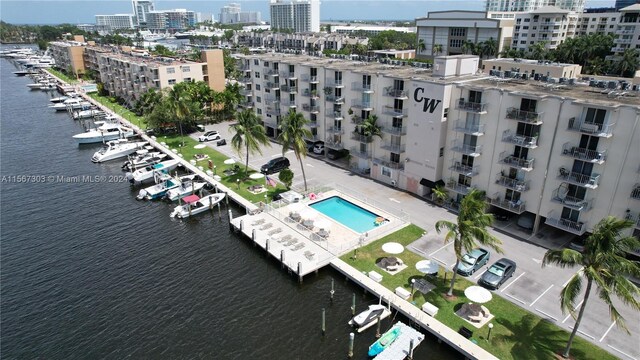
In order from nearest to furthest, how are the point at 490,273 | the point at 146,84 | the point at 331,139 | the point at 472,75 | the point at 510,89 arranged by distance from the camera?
1. the point at 490,273
2. the point at 510,89
3. the point at 472,75
4. the point at 331,139
5. the point at 146,84

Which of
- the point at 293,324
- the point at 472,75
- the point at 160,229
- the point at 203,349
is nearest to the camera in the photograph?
the point at 203,349

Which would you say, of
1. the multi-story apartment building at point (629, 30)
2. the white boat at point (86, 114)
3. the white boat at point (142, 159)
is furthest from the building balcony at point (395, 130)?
the multi-story apartment building at point (629, 30)

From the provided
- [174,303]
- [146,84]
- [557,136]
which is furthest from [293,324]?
[146,84]

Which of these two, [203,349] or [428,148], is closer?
[203,349]

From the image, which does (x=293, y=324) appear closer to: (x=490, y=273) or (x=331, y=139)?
(x=490, y=273)

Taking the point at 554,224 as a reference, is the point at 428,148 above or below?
above

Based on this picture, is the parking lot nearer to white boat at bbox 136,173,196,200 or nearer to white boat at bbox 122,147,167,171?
white boat at bbox 136,173,196,200

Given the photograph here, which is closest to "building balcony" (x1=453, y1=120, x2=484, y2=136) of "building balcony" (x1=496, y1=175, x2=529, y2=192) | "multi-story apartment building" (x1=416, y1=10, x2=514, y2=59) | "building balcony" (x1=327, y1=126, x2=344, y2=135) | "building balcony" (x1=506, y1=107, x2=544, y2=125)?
"building balcony" (x1=506, y1=107, x2=544, y2=125)
